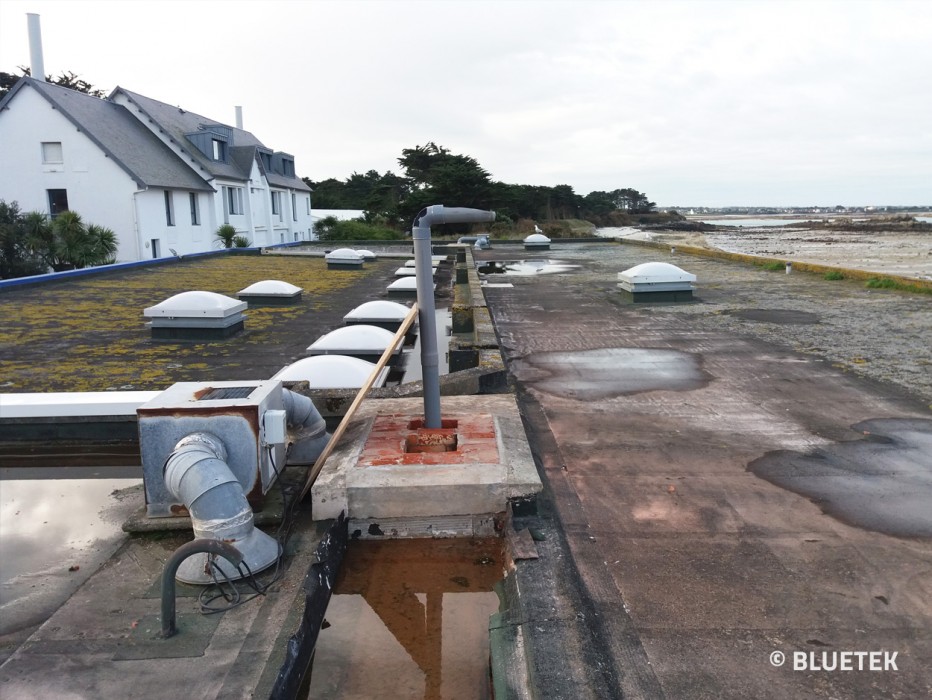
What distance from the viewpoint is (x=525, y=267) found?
81.0 feet

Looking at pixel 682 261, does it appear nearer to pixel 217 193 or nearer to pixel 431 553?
pixel 431 553

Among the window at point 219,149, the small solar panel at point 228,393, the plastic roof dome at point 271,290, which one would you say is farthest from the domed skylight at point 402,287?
the window at point 219,149

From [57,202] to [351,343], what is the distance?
2819 centimetres

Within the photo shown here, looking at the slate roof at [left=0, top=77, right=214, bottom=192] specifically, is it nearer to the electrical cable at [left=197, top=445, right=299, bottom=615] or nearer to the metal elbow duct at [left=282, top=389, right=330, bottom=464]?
the metal elbow duct at [left=282, top=389, right=330, bottom=464]

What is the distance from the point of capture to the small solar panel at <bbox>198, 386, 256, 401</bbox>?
437cm

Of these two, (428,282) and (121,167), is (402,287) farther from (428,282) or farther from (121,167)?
(121,167)

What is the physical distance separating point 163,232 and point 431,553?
32.1 metres

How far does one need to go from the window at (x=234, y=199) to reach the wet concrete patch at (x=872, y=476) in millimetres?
38816

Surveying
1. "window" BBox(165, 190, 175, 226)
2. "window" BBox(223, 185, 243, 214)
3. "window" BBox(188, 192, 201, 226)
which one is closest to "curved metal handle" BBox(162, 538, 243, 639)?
"window" BBox(165, 190, 175, 226)

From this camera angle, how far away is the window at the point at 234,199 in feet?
131

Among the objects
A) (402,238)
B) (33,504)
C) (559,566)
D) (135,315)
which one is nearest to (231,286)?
(135,315)

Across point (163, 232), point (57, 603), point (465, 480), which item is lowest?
point (57, 603)

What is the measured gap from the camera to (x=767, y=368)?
8477 millimetres

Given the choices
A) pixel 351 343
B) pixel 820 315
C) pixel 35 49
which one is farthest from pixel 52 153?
pixel 820 315
